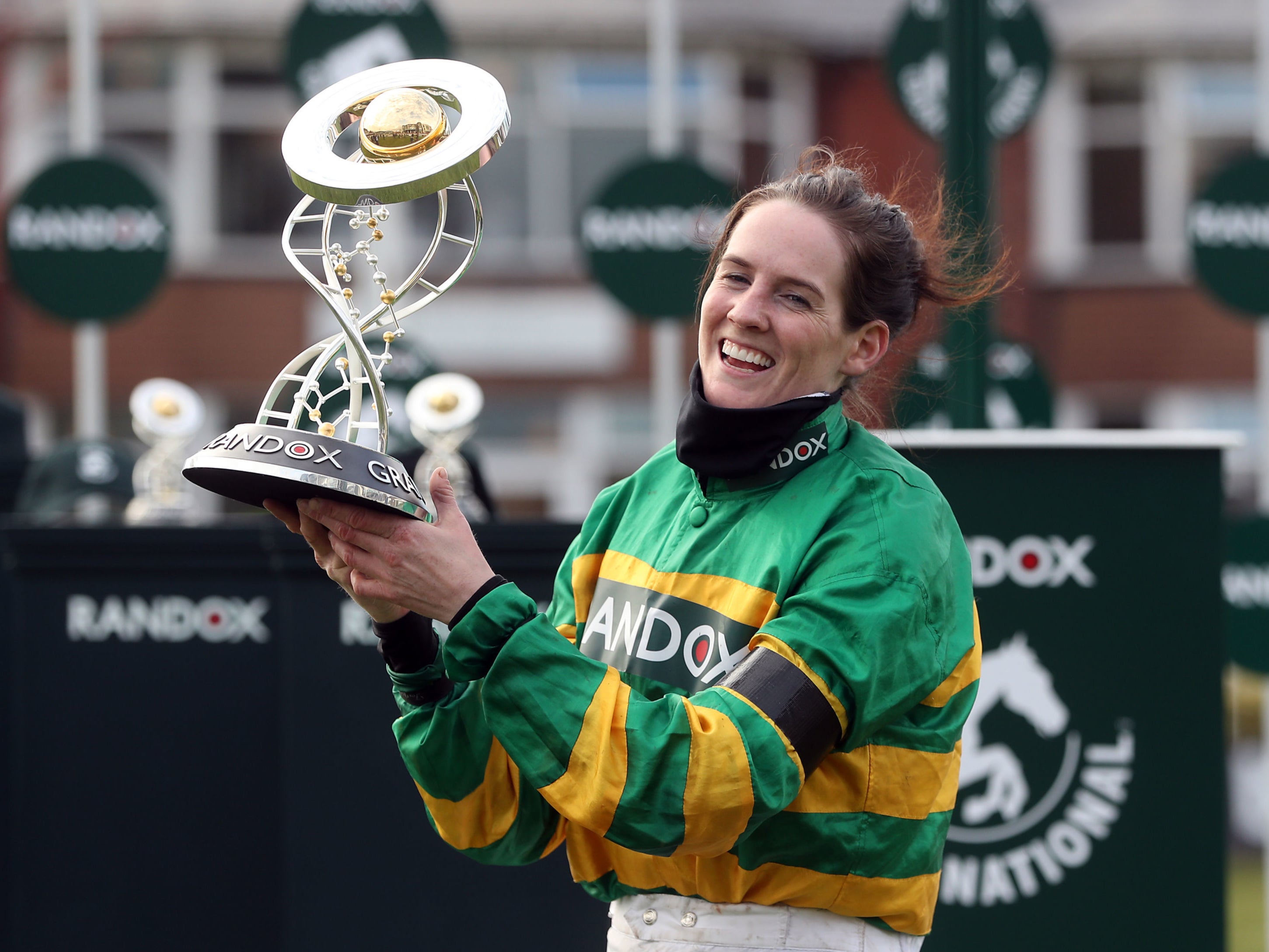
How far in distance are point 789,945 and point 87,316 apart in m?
4.37

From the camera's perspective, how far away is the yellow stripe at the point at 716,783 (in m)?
1.54

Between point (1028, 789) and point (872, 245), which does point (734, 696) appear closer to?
point (872, 245)

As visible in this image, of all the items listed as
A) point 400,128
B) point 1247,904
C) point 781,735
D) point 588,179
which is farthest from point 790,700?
point 588,179

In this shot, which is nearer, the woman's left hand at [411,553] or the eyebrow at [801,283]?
the woman's left hand at [411,553]

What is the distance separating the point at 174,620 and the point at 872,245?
1.87m

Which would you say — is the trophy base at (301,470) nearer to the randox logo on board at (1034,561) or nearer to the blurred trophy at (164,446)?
the randox logo on board at (1034,561)

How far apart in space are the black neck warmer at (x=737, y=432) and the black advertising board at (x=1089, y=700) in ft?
3.23

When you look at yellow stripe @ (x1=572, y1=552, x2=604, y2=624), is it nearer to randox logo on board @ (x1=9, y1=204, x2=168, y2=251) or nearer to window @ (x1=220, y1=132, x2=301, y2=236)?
randox logo on board @ (x1=9, y1=204, x2=168, y2=251)

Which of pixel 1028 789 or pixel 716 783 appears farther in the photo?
pixel 1028 789

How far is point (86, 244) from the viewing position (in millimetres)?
5434

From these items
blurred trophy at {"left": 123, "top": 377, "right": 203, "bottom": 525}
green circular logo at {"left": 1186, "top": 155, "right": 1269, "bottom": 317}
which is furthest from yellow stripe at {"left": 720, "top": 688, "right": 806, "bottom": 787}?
green circular logo at {"left": 1186, "top": 155, "right": 1269, "bottom": 317}

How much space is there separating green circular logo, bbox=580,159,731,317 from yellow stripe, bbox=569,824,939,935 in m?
3.74

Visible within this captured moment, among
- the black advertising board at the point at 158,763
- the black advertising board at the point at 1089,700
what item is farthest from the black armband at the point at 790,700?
the black advertising board at the point at 158,763

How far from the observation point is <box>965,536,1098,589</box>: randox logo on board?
274cm
